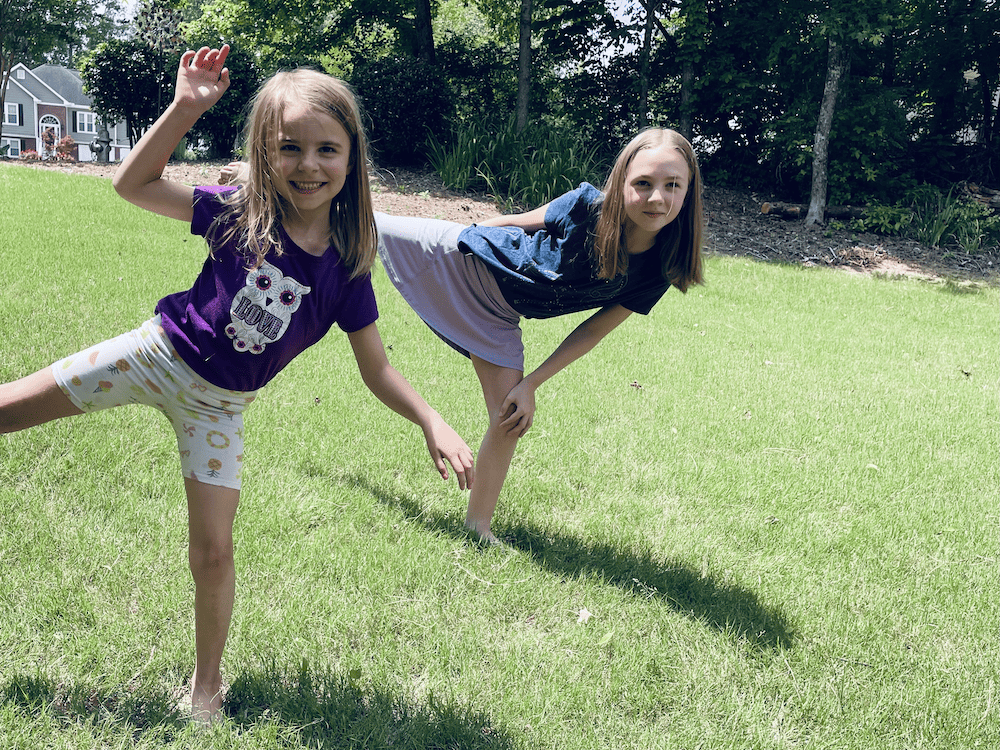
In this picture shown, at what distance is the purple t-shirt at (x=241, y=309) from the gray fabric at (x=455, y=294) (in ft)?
4.20

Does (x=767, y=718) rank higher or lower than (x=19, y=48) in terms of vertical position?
lower

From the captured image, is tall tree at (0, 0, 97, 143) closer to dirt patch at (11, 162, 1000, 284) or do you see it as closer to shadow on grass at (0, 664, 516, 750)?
dirt patch at (11, 162, 1000, 284)

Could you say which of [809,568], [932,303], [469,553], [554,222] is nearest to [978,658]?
[809,568]

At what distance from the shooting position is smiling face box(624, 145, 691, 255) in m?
3.08

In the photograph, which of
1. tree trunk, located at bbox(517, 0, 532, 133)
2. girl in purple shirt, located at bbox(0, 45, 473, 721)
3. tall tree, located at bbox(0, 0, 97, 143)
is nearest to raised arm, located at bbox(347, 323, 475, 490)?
girl in purple shirt, located at bbox(0, 45, 473, 721)

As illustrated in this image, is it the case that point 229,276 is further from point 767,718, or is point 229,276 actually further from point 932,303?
point 932,303

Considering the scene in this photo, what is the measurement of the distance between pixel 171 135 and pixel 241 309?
457 mm

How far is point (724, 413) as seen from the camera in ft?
17.8

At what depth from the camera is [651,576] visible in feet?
11.1

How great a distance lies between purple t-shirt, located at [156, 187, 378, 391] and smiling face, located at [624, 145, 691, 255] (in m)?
1.35

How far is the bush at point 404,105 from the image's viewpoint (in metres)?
14.1

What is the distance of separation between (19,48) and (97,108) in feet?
32.4

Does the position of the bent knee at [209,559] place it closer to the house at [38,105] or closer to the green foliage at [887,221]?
the green foliage at [887,221]

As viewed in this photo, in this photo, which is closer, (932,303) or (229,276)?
(229,276)
